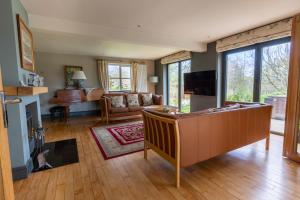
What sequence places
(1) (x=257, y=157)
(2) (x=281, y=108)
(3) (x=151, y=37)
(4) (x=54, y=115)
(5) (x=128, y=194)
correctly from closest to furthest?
(5) (x=128, y=194) < (1) (x=257, y=157) < (2) (x=281, y=108) < (3) (x=151, y=37) < (4) (x=54, y=115)

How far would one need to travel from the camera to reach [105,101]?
4523 millimetres

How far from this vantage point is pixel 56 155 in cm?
262

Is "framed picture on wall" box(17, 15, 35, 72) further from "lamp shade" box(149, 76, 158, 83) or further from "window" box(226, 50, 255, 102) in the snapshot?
"lamp shade" box(149, 76, 158, 83)

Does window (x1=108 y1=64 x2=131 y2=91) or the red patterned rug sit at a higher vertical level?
window (x1=108 y1=64 x2=131 y2=91)

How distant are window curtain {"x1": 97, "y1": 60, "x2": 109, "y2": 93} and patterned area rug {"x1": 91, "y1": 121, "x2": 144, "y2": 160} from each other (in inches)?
95.7

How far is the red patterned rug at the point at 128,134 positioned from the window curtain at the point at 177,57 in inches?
110

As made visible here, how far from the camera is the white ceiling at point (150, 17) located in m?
2.35

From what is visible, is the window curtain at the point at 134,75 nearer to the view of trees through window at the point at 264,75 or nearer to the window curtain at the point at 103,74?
the window curtain at the point at 103,74

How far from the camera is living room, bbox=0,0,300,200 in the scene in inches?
70.1

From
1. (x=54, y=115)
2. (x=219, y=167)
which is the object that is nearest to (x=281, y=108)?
(x=219, y=167)

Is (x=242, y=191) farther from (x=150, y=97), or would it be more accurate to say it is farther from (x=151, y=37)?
(x=150, y=97)

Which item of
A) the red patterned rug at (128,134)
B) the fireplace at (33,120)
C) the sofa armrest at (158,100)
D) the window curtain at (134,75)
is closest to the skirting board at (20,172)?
the fireplace at (33,120)

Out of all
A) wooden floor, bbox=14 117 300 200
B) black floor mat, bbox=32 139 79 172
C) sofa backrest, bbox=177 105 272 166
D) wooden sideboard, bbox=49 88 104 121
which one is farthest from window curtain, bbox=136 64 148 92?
sofa backrest, bbox=177 105 272 166

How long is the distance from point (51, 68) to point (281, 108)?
6685 mm
